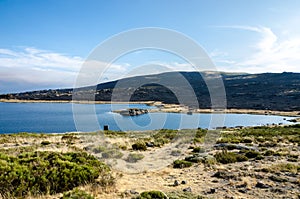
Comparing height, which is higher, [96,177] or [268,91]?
[268,91]

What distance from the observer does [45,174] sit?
9805 mm

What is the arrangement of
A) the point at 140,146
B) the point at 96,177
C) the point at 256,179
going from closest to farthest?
the point at 96,177
the point at 256,179
the point at 140,146

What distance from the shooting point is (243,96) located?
139 m

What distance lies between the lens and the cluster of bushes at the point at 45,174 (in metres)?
8.95

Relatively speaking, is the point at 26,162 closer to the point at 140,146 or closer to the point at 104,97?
the point at 140,146

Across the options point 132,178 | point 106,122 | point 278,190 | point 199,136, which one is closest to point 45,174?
point 132,178

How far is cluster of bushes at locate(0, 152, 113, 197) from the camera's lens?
8953mm

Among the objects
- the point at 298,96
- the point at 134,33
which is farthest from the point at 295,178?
the point at 298,96

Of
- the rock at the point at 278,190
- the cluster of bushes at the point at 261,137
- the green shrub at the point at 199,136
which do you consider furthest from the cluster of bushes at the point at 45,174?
the cluster of bushes at the point at 261,137

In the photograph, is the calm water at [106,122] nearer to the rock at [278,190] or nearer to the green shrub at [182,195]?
the green shrub at [182,195]

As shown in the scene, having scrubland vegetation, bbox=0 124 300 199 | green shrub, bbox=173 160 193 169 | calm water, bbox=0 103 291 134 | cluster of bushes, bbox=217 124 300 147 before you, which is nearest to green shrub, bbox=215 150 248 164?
scrubland vegetation, bbox=0 124 300 199

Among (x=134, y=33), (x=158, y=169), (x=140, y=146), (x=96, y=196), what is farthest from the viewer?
(x=134, y=33)

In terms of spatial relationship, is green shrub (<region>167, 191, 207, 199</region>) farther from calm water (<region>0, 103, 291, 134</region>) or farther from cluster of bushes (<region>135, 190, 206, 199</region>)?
calm water (<region>0, 103, 291, 134</region>)

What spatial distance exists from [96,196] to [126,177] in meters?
3.26
